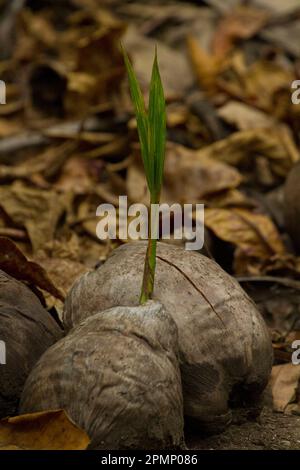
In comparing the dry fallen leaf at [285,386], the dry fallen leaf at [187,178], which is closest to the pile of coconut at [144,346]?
the dry fallen leaf at [285,386]

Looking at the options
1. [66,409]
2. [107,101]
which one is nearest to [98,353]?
[66,409]

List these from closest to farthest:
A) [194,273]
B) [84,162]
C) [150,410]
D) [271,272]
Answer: [150,410], [194,273], [271,272], [84,162]

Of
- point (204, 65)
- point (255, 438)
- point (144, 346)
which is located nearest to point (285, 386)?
point (255, 438)

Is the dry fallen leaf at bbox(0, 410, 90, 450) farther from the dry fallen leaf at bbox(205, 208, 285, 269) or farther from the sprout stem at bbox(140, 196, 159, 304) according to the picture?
the dry fallen leaf at bbox(205, 208, 285, 269)

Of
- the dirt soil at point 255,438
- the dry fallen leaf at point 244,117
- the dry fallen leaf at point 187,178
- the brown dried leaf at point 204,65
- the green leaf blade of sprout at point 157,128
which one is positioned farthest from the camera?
the brown dried leaf at point 204,65

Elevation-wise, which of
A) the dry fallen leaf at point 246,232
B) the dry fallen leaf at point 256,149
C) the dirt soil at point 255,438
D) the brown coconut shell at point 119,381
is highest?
the dry fallen leaf at point 256,149

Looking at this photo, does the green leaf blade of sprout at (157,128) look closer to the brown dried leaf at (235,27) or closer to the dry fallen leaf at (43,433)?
the dry fallen leaf at (43,433)
